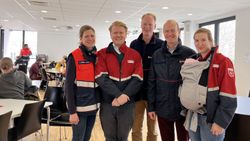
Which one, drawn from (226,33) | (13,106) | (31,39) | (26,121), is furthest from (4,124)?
(31,39)

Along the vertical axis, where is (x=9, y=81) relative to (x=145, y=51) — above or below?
below

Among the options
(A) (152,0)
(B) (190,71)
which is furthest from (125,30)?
(A) (152,0)

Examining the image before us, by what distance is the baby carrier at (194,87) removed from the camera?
196 cm

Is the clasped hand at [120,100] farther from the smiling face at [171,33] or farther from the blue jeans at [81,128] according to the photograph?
the smiling face at [171,33]

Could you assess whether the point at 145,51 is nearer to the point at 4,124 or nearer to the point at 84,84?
the point at 84,84

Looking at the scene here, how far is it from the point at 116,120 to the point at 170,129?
20.4 inches

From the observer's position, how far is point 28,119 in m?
2.84

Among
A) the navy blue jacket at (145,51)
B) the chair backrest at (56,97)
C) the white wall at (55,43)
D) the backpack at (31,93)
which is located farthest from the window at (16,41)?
the navy blue jacket at (145,51)

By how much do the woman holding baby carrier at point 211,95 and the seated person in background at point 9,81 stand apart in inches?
91.2

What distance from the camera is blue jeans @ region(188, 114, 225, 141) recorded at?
1948mm

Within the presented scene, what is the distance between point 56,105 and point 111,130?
70.5 inches

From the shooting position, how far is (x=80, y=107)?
2.34 metres

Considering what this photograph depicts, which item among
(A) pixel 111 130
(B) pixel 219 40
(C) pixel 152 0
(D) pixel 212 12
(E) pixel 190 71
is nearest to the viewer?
(E) pixel 190 71

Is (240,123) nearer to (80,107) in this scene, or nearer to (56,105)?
(80,107)
